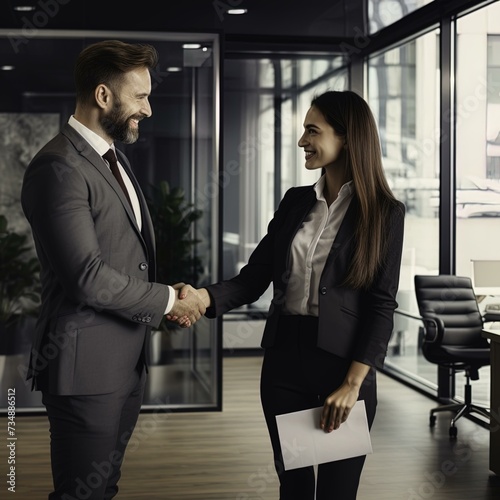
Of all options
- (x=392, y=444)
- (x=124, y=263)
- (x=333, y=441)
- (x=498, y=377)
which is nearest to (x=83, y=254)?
(x=124, y=263)

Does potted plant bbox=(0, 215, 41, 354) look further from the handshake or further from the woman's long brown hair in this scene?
the woman's long brown hair

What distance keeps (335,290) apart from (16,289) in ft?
13.2

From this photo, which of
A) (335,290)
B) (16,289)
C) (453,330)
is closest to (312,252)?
(335,290)

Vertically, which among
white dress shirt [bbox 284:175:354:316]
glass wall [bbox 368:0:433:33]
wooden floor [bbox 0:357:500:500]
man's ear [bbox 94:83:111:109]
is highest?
glass wall [bbox 368:0:433:33]

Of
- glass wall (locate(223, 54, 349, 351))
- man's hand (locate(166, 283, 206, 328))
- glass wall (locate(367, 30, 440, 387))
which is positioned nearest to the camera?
man's hand (locate(166, 283, 206, 328))

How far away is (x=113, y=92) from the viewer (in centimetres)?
242

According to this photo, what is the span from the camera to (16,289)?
5910 millimetres

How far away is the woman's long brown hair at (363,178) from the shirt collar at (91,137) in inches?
25.1

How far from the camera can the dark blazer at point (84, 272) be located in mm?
2227

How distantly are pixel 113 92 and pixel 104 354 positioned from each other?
2.49ft

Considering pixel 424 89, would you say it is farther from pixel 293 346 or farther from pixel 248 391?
pixel 293 346

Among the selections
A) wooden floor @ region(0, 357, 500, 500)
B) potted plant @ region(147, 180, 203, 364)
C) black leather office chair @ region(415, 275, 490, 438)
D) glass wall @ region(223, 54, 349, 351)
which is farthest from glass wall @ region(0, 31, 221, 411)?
glass wall @ region(223, 54, 349, 351)

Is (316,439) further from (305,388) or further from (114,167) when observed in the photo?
(114,167)

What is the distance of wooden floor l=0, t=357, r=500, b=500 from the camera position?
4.35 m
